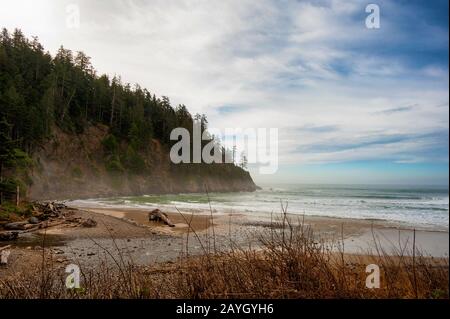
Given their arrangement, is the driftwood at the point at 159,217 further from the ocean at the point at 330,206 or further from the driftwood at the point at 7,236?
the driftwood at the point at 7,236

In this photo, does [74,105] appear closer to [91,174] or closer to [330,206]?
[91,174]

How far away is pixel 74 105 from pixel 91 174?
16666 mm

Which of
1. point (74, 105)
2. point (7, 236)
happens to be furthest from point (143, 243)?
point (74, 105)

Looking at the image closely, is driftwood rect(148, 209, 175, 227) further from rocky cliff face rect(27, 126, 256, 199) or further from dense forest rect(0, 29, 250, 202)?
dense forest rect(0, 29, 250, 202)

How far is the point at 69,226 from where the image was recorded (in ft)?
48.2

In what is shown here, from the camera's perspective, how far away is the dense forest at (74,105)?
39.9 meters

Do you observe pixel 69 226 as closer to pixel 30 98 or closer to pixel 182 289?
pixel 182 289

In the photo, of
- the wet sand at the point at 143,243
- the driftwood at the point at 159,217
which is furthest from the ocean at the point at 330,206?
the wet sand at the point at 143,243

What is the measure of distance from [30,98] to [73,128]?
9339mm

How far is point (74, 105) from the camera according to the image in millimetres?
55688

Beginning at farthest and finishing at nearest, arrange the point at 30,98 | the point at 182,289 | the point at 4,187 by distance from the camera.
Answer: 1. the point at 30,98
2. the point at 4,187
3. the point at 182,289

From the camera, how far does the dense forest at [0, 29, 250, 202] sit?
1572 inches

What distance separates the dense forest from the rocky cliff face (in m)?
1.61
